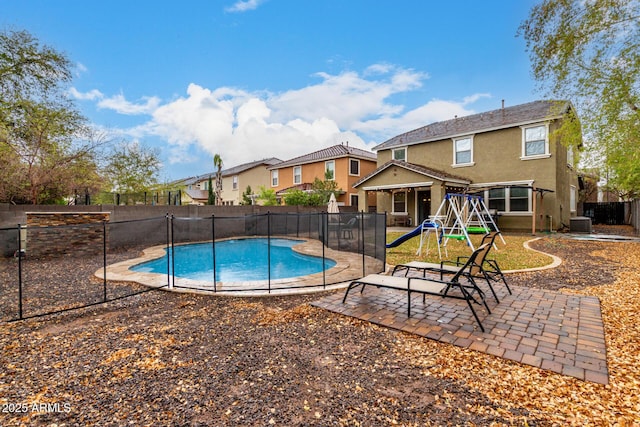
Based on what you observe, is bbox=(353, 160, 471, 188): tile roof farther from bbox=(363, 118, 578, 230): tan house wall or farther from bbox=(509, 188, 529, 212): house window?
bbox=(509, 188, 529, 212): house window

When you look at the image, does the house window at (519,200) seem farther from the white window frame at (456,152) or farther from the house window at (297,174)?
the house window at (297,174)

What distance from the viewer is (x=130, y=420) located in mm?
2256

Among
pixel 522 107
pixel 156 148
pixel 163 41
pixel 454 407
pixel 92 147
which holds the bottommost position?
pixel 454 407

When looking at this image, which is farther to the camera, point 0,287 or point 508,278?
point 508,278

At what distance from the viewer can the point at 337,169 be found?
23.5 metres

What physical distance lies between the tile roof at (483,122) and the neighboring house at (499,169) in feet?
0.15

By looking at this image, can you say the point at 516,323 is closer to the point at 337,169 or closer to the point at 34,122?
the point at 34,122

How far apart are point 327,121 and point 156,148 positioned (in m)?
16.8

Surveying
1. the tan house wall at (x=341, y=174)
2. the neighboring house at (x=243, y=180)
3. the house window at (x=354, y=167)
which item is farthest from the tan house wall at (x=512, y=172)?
the neighboring house at (x=243, y=180)

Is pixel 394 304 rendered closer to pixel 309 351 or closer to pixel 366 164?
pixel 309 351

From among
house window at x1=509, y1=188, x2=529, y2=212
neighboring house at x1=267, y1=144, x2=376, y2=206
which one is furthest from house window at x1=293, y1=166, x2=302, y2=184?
house window at x1=509, y1=188, x2=529, y2=212

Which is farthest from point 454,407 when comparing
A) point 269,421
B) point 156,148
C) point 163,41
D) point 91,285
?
point 156,148

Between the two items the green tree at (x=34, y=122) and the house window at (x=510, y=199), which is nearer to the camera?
the green tree at (x=34, y=122)

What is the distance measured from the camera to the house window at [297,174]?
86.3 ft
